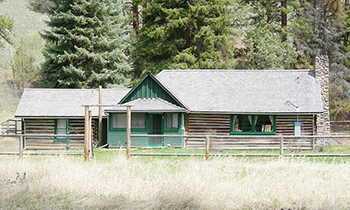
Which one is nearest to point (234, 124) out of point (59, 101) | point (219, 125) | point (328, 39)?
point (219, 125)

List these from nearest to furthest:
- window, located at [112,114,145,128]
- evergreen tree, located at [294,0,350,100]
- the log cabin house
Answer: the log cabin house → window, located at [112,114,145,128] → evergreen tree, located at [294,0,350,100]

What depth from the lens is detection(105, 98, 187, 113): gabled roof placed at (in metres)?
25.0

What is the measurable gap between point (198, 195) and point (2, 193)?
5.12 meters

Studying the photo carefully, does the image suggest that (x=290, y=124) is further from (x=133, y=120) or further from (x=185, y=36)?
(x=185, y=36)

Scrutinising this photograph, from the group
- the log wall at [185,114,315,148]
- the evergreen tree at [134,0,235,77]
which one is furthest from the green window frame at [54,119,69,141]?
the evergreen tree at [134,0,235,77]

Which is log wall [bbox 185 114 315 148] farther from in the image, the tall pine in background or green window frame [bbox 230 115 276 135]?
the tall pine in background

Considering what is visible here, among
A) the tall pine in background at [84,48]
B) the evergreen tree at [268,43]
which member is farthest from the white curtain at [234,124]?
the tall pine in background at [84,48]

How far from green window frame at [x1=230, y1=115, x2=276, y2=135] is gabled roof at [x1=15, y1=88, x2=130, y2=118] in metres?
8.56

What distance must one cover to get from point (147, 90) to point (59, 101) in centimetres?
695

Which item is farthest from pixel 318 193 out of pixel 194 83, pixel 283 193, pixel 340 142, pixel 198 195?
pixel 340 142

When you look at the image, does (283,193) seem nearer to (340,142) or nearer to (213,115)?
(213,115)

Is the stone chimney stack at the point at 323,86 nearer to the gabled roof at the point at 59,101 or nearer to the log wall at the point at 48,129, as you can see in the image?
the gabled roof at the point at 59,101

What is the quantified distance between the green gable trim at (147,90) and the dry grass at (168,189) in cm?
1346

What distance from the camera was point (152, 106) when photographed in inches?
1006
